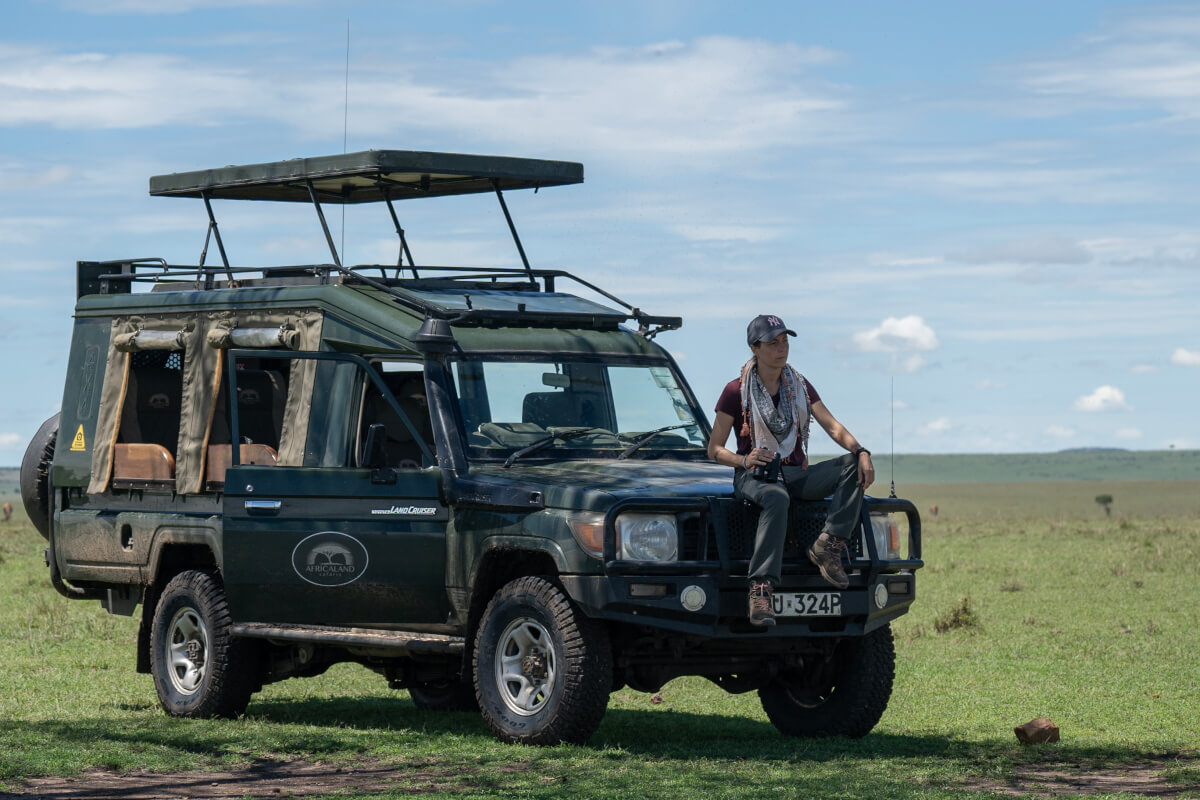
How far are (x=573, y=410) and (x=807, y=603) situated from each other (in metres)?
2.16

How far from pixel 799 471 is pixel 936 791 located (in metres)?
2.09

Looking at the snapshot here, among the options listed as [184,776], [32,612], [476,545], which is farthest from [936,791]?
[32,612]

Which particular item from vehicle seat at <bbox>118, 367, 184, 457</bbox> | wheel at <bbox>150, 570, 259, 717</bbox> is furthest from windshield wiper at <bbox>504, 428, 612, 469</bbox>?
vehicle seat at <bbox>118, 367, 184, 457</bbox>

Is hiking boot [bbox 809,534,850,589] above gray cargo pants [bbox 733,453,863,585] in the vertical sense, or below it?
below

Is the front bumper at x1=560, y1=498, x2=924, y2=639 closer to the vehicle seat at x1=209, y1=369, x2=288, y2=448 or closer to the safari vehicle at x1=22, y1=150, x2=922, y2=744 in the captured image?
the safari vehicle at x1=22, y1=150, x2=922, y2=744

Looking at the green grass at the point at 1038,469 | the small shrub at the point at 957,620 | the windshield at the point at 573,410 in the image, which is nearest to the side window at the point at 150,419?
the windshield at the point at 573,410

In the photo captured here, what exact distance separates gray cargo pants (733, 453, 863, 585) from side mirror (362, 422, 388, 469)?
1989mm

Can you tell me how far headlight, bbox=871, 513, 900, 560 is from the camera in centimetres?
1056

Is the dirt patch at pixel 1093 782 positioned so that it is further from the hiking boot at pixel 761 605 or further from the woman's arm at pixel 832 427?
the woman's arm at pixel 832 427

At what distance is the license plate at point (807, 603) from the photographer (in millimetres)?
9852

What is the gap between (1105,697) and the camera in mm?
13523

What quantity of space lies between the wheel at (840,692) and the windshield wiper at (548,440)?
1.89m

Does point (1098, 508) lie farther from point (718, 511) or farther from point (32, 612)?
point (718, 511)

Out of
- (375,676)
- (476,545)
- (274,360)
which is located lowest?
(375,676)
